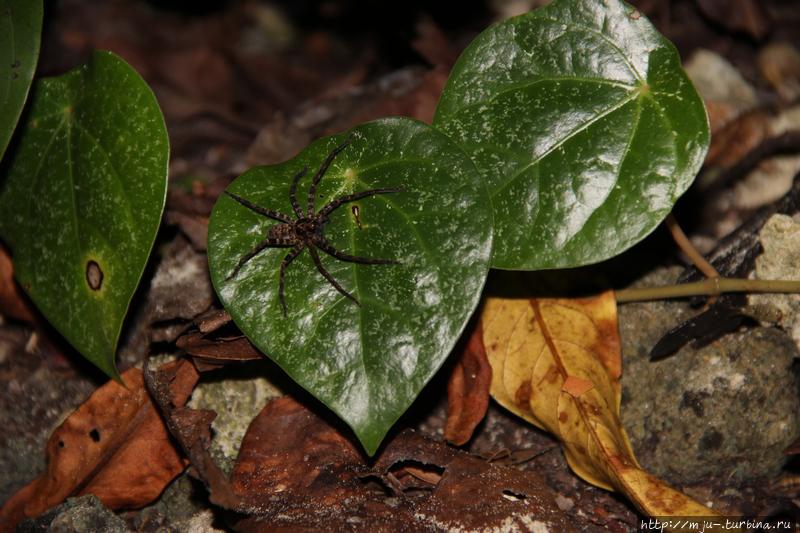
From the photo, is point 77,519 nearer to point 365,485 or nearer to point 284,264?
point 365,485

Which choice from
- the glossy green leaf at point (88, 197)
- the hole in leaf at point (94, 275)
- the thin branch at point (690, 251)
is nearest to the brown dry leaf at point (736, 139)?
the thin branch at point (690, 251)

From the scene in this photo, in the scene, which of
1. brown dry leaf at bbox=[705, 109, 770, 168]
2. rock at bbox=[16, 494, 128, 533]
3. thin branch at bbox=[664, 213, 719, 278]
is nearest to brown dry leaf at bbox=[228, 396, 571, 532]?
rock at bbox=[16, 494, 128, 533]

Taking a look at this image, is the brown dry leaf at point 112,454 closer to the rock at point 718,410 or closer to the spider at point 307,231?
the spider at point 307,231

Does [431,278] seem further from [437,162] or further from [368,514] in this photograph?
[368,514]

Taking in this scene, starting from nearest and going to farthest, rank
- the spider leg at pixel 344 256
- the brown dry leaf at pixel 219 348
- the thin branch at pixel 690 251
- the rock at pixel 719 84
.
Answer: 1. the spider leg at pixel 344 256
2. the brown dry leaf at pixel 219 348
3. the thin branch at pixel 690 251
4. the rock at pixel 719 84

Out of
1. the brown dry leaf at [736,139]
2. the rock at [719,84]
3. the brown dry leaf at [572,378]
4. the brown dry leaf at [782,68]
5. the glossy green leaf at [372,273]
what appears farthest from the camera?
the brown dry leaf at [782,68]

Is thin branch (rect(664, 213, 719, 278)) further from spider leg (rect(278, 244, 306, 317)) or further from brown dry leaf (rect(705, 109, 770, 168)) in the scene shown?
spider leg (rect(278, 244, 306, 317))
